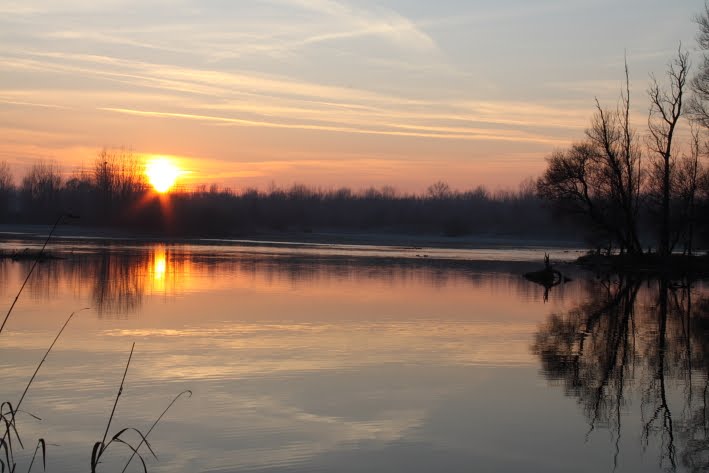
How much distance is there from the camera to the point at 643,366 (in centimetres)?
1449

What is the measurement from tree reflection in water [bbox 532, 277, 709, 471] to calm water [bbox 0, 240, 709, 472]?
0.15ft

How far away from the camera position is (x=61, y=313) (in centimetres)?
1903

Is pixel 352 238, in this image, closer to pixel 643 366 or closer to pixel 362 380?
pixel 643 366

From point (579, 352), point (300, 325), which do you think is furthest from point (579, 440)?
point (300, 325)

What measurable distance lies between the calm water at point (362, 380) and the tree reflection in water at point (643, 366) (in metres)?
0.05

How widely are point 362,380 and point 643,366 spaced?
5115 millimetres

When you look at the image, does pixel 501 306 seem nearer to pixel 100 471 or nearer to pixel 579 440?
pixel 579 440

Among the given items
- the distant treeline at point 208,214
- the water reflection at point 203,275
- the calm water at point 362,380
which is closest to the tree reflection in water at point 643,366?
the calm water at point 362,380

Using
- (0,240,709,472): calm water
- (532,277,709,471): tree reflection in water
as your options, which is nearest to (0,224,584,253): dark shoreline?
(0,240,709,472): calm water

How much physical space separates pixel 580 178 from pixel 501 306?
2765 cm

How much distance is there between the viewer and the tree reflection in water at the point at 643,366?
10.2m

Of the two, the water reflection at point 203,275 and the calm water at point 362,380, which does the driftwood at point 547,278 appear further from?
the calm water at point 362,380

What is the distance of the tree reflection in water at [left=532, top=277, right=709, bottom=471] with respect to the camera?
10203mm

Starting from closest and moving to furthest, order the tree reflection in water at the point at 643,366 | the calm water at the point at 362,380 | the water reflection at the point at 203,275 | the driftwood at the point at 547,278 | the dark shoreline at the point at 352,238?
the calm water at the point at 362,380 → the tree reflection in water at the point at 643,366 → the water reflection at the point at 203,275 → the driftwood at the point at 547,278 → the dark shoreline at the point at 352,238
